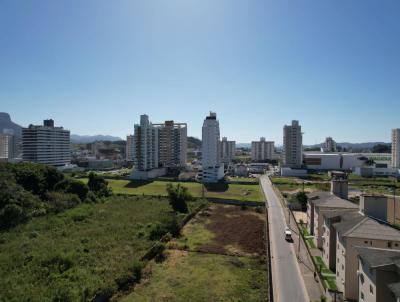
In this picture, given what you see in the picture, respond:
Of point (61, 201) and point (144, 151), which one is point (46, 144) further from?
point (61, 201)

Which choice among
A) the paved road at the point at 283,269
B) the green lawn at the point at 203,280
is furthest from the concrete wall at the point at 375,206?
the green lawn at the point at 203,280

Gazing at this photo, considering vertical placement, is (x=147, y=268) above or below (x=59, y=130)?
below

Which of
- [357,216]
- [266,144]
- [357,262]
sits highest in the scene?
[266,144]

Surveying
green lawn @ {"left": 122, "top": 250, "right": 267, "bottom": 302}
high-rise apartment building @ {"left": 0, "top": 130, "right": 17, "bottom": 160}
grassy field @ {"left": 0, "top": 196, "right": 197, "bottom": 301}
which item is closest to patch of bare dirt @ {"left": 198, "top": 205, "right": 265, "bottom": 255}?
green lawn @ {"left": 122, "top": 250, "right": 267, "bottom": 302}

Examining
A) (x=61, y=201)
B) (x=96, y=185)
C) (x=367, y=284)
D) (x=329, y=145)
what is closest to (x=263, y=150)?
(x=329, y=145)

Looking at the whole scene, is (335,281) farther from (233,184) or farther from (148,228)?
(233,184)

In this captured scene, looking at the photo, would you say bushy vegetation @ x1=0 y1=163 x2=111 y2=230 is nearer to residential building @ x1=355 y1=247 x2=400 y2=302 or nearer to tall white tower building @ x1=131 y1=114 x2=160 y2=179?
tall white tower building @ x1=131 y1=114 x2=160 y2=179

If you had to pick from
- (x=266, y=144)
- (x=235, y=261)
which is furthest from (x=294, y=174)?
(x=235, y=261)
